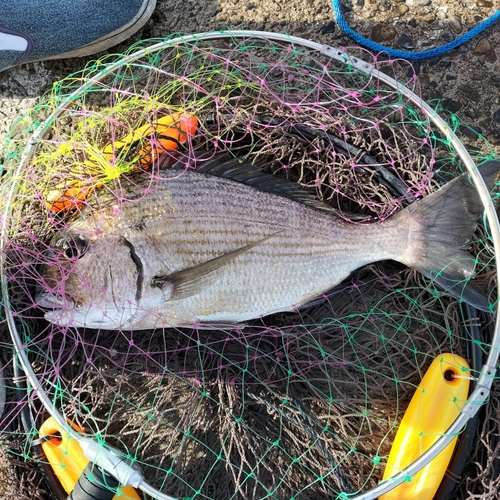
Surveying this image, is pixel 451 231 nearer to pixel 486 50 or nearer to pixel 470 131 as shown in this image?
pixel 470 131

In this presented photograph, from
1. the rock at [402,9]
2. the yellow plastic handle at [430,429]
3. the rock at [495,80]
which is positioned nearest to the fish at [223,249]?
the yellow plastic handle at [430,429]

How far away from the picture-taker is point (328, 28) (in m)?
3.02

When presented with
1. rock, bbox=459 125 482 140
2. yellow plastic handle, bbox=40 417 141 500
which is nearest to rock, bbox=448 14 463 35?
rock, bbox=459 125 482 140

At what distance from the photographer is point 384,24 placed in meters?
3.00

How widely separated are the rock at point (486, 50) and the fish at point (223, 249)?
3.28 feet

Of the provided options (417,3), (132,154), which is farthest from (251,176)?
(417,3)

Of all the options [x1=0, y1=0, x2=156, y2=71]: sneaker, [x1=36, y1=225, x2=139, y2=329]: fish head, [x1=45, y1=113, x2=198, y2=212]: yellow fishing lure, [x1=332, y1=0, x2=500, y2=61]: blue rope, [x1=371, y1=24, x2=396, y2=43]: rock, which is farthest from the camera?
[x1=371, y1=24, x2=396, y2=43]: rock

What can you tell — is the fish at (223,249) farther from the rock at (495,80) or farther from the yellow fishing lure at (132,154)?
the rock at (495,80)

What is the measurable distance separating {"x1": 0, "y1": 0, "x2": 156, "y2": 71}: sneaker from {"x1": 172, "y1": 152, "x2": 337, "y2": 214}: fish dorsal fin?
1013 millimetres

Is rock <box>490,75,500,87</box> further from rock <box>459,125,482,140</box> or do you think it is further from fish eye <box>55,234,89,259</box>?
fish eye <box>55,234,89,259</box>

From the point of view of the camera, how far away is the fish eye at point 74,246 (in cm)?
228

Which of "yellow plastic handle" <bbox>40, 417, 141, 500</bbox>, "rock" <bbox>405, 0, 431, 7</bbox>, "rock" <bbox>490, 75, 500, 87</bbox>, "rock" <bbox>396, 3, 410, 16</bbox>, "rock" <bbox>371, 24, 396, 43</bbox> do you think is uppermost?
"rock" <bbox>405, 0, 431, 7</bbox>

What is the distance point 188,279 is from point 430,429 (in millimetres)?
1374

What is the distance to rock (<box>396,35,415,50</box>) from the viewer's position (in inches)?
117
